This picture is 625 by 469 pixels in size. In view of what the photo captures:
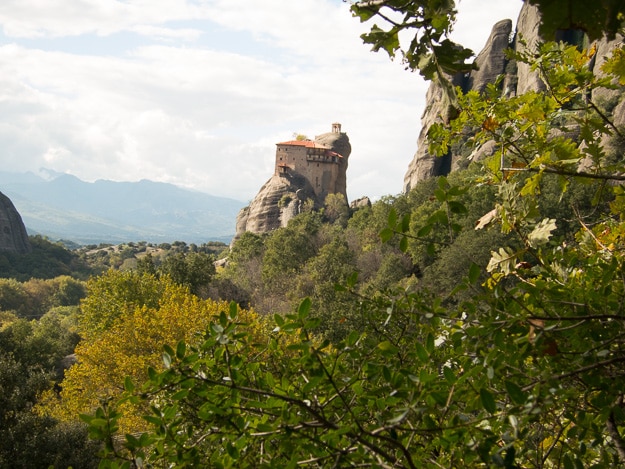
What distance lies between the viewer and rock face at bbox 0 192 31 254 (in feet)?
249

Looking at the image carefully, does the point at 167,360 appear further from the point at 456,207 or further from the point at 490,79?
the point at 490,79

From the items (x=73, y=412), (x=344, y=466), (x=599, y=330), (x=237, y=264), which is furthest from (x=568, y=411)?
(x=237, y=264)

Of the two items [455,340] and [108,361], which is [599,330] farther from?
[108,361]

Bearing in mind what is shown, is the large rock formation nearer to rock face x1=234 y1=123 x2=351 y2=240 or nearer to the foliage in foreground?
rock face x1=234 y1=123 x2=351 y2=240

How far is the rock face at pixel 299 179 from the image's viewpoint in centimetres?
5431

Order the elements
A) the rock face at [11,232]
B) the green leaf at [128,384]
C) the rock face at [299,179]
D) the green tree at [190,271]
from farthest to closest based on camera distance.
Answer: the rock face at [11,232] < the rock face at [299,179] < the green tree at [190,271] < the green leaf at [128,384]

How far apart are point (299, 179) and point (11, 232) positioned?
152 ft

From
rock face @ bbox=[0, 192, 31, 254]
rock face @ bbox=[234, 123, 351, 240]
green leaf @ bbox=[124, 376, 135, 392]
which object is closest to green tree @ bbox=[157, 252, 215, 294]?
rock face @ bbox=[234, 123, 351, 240]

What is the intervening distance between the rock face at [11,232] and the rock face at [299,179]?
1546 inches

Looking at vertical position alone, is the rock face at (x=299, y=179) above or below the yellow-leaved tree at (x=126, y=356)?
above

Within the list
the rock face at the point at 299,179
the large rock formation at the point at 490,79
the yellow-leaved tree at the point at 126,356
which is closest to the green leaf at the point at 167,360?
the yellow-leaved tree at the point at 126,356

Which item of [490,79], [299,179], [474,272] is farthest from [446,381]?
[299,179]

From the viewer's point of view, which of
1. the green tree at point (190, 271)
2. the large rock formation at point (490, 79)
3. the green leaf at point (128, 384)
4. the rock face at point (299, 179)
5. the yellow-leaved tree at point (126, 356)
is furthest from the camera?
the rock face at point (299, 179)

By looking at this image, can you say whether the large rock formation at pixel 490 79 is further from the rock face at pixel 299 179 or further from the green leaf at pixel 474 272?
the green leaf at pixel 474 272
